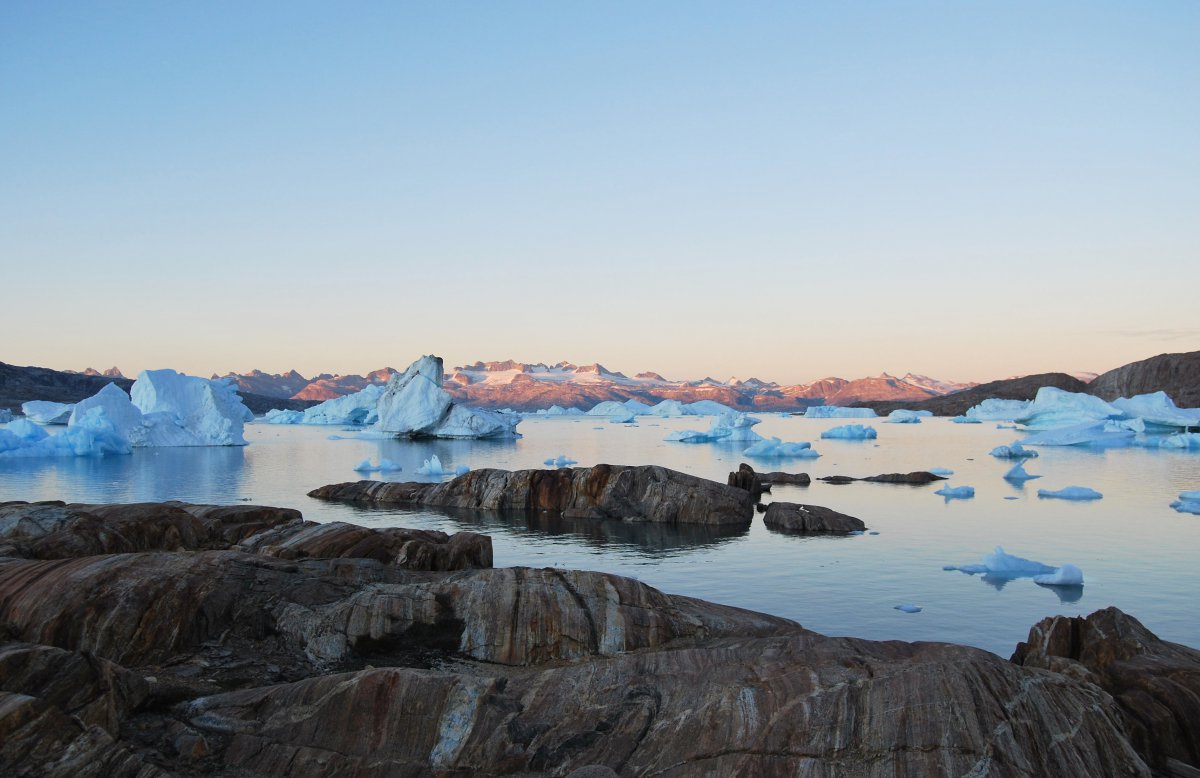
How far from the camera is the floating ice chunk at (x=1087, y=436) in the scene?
211 ft

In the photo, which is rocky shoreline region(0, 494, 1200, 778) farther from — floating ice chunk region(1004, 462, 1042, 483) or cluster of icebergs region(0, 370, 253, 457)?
cluster of icebergs region(0, 370, 253, 457)

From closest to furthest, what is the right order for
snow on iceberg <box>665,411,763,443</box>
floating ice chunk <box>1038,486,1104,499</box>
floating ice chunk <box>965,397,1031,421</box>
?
floating ice chunk <box>1038,486,1104,499</box>, snow on iceberg <box>665,411,763,443</box>, floating ice chunk <box>965,397,1031,421</box>

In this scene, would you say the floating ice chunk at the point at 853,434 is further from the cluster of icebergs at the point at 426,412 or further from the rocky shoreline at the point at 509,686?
the rocky shoreline at the point at 509,686

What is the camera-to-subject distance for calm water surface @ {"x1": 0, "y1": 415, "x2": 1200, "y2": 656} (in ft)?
53.7

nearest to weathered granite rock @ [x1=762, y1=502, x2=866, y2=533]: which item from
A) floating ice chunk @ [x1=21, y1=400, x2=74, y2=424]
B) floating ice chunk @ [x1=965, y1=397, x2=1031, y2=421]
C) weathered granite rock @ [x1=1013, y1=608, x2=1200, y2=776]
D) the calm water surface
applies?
the calm water surface

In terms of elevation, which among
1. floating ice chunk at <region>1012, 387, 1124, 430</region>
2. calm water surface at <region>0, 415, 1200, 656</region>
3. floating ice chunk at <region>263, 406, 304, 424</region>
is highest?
floating ice chunk at <region>1012, 387, 1124, 430</region>

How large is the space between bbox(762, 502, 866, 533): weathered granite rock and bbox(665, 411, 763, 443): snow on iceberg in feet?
146

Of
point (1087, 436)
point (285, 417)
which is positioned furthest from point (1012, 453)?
point (285, 417)

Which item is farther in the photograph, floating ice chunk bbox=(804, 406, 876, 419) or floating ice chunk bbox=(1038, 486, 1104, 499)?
floating ice chunk bbox=(804, 406, 876, 419)

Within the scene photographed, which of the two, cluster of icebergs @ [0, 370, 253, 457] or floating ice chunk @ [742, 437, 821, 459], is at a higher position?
cluster of icebergs @ [0, 370, 253, 457]

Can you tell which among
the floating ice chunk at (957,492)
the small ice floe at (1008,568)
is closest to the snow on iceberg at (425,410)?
the floating ice chunk at (957,492)

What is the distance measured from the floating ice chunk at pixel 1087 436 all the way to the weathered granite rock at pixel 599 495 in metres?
45.7

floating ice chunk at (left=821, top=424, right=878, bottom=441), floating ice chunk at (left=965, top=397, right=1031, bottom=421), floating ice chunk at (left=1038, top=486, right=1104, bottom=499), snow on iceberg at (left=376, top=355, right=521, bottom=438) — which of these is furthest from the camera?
floating ice chunk at (left=965, top=397, right=1031, bottom=421)

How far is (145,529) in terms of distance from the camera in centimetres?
1442
